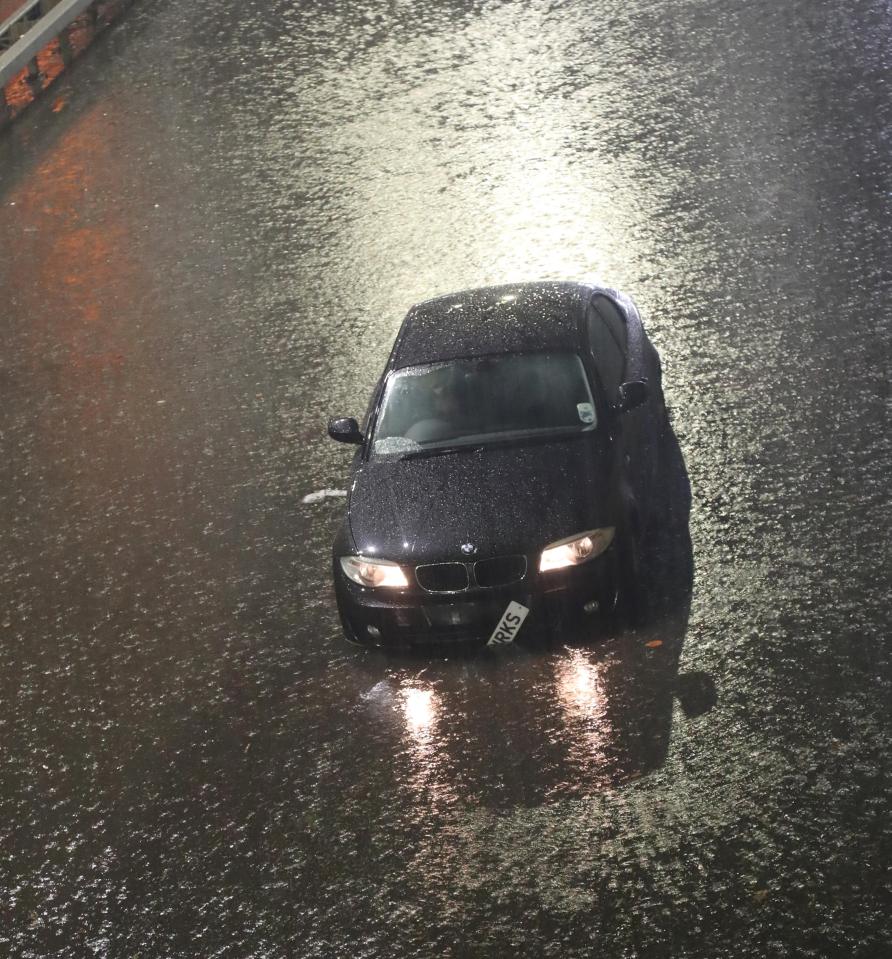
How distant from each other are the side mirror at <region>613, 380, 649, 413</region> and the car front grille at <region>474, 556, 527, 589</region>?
1.46 m

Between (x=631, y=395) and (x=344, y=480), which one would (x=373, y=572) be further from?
(x=344, y=480)

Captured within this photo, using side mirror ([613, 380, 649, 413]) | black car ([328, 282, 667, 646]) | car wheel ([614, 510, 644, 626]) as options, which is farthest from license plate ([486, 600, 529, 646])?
side mirror ([613, 380, 649, 413])

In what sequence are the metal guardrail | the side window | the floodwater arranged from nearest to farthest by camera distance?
1. the floodwater
2. the side window
3. the metal guardrail

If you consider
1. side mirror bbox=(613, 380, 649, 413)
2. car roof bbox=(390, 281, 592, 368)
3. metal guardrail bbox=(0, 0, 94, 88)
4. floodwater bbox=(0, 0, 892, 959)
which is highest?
metal guardrail bbox=(0, 0, 94, 88)

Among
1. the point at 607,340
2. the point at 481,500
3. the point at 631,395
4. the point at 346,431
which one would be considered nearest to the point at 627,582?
the point at 481,500

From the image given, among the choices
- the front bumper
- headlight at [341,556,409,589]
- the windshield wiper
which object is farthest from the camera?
the windshield wiper

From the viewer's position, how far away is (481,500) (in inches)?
332

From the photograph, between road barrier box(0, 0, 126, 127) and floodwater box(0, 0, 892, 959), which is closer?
floodwater box(0, 0, 892, 959)

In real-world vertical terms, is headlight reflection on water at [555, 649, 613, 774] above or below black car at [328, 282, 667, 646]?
below

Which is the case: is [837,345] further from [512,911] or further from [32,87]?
[32,87]

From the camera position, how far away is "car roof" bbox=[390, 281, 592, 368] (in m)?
9.61

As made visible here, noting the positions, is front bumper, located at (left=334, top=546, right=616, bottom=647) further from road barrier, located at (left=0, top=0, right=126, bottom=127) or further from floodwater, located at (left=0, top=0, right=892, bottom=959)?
road barrier, located at (left=0, top=0, right=126, bottom=127)

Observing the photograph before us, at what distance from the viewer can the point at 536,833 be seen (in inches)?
267

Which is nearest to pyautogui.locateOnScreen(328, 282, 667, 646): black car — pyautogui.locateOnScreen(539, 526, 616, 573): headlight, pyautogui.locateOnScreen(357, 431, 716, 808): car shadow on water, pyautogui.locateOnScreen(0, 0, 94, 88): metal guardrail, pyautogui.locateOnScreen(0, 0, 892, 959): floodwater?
pyautogui.locateOnScreen(539, 526, 616, 573): headlight
